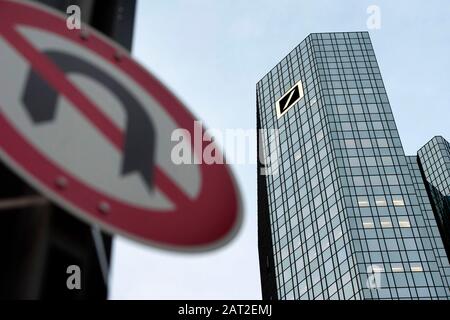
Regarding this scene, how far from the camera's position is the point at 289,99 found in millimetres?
113438

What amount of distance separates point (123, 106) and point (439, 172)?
6693 inches

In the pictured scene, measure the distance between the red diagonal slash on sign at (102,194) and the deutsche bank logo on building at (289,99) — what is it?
357ft

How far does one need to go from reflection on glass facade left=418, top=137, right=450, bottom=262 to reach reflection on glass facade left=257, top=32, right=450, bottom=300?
28984mm

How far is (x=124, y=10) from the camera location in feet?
17.8

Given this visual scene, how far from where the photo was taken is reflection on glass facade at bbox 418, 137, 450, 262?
147500 millimetres

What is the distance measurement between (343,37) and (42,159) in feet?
393

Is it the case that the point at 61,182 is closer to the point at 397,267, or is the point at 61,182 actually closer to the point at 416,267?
the point at 397,267

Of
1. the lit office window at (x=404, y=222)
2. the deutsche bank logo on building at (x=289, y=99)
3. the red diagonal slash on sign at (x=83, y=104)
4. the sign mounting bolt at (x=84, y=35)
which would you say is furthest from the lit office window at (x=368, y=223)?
the red diagonal slash on sign at (x=83, y=104)

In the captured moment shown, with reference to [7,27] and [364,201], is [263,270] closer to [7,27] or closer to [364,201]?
[364,201]

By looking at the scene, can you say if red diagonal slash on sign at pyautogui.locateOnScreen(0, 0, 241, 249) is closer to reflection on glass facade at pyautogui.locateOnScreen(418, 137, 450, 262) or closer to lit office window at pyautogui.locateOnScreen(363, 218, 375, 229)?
lit office window at pyautogui.locateOnScreen(363, 218, 375, 229)

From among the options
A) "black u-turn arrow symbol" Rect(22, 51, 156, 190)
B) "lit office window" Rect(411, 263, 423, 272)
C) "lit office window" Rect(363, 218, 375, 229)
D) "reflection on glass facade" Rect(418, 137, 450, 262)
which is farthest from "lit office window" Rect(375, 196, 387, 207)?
"black u-turn arrow symbol" Rect(22, 51, 156, 190)

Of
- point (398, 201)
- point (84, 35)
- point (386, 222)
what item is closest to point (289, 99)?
point (398, 201)

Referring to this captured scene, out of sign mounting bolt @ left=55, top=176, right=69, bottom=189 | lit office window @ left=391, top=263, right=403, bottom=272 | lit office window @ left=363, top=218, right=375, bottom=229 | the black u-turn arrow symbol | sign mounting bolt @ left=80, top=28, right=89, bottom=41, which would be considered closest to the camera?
sign mounting bolt @ left=55, top=176, right=69, bottom=189
